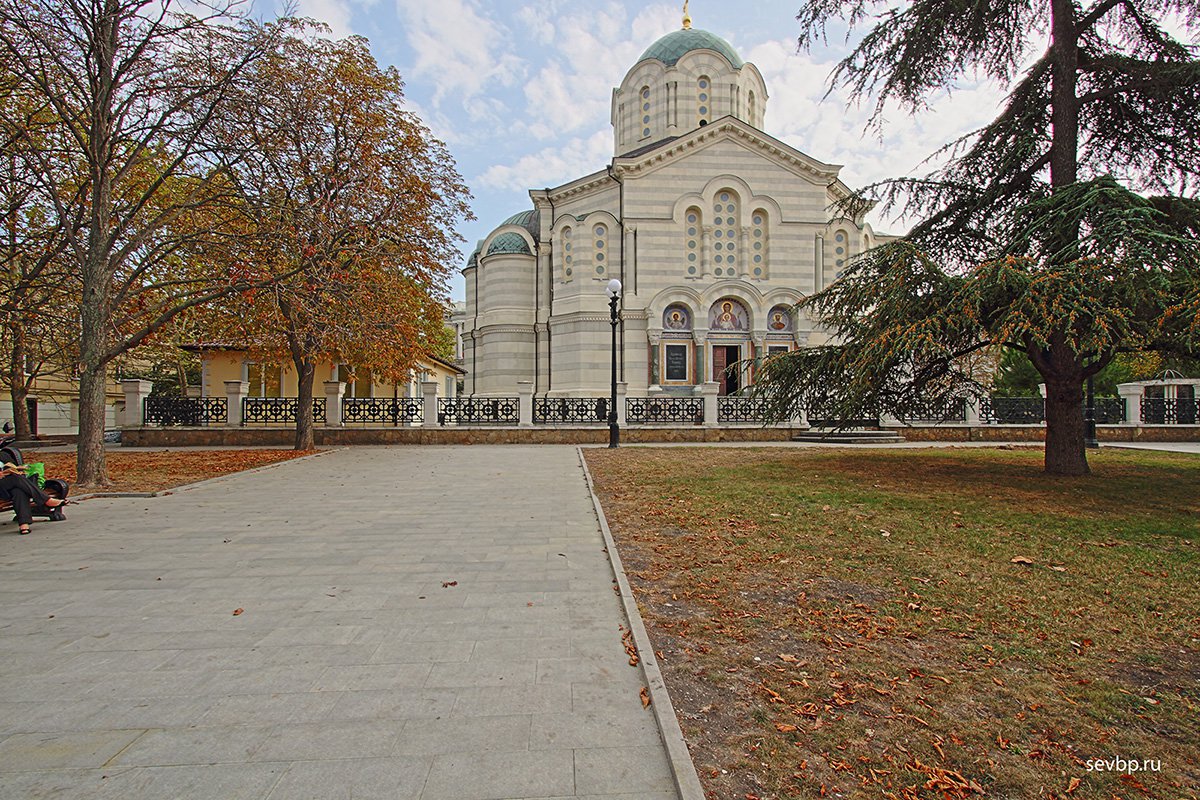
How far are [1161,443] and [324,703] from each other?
27.3 metres

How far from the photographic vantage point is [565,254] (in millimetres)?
34219

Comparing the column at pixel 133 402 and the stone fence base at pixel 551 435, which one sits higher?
the column at pixel 133 402

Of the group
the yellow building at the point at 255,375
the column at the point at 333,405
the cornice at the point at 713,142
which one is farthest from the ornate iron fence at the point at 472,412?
the cornice at the point at 713,142

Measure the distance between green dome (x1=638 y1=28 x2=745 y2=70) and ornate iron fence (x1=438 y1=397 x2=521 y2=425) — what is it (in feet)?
83.9

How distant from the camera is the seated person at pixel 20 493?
7.34m

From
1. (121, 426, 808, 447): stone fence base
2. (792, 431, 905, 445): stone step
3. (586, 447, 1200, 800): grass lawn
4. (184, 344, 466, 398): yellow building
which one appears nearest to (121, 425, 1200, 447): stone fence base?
(121, 426, 808, 447): stone fence base

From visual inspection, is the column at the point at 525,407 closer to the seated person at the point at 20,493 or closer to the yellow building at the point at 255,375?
the yellow building at the point at 255,375

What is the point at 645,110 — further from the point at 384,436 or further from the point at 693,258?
the point at 384,436

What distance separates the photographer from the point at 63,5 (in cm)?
1111

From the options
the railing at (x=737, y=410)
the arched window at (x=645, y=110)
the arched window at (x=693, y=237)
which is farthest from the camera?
the arched window at (x=645, y=110)

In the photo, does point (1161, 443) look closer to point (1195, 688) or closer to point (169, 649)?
point (1195, 688)

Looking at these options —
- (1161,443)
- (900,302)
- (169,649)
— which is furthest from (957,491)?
(1161,443)

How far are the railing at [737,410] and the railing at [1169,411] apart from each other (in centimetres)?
1415

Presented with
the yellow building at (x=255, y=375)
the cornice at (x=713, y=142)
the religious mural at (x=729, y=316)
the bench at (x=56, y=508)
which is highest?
the cornice at (x=713, y=142)
